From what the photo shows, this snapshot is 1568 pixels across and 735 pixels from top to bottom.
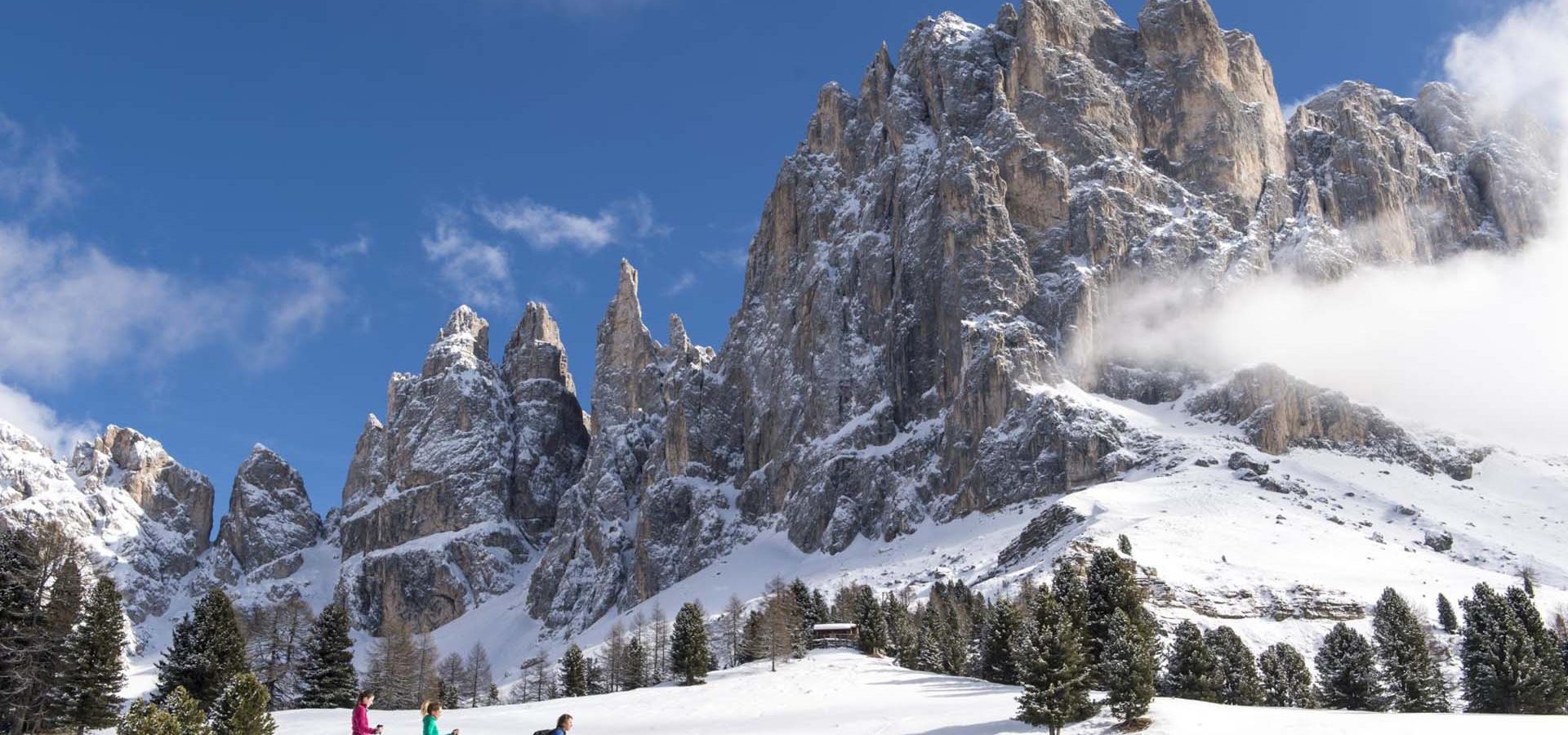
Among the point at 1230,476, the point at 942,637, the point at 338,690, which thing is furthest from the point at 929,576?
the point at 338,690

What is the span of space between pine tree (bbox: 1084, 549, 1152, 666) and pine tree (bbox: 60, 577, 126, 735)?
4251 centimetres

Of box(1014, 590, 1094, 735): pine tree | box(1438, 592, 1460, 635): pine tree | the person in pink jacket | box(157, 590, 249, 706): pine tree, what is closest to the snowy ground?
box(1014, 590, 1094, 735): pine tree

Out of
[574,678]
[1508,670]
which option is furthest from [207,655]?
[1508,670]

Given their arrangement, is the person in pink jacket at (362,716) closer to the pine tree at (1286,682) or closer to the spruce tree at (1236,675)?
the spruce tree at (1236,675)

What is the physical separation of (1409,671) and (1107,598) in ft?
94.3

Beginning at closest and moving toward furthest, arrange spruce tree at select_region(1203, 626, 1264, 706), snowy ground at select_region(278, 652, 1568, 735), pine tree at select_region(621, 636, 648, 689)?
snowy ground at select_region(278, 652, 1568, 735) < spruce tree at select_region(1203, 626, 1264, 706) < pine tree at select_region(621, 636, 648, 689)

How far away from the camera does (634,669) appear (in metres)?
107

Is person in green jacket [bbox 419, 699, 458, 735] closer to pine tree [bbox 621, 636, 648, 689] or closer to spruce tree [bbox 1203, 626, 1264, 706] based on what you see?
spruce tree [bbox 1203, 626, 1264, 706]

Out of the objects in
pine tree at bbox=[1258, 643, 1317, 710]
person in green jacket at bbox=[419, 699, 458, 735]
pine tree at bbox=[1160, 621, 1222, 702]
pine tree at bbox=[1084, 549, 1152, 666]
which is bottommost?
pine tree at bbox=[1258, 643, 1317, 710]

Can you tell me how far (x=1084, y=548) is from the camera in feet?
435

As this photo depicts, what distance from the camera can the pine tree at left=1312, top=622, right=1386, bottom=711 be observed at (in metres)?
70.0

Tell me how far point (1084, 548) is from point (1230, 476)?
173 ft

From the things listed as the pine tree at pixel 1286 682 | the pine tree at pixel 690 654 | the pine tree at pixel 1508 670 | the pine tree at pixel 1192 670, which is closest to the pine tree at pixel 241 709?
the pine tree at pixel 690 654

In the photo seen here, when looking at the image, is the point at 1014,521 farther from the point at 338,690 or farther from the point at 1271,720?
the point at 1271,720
